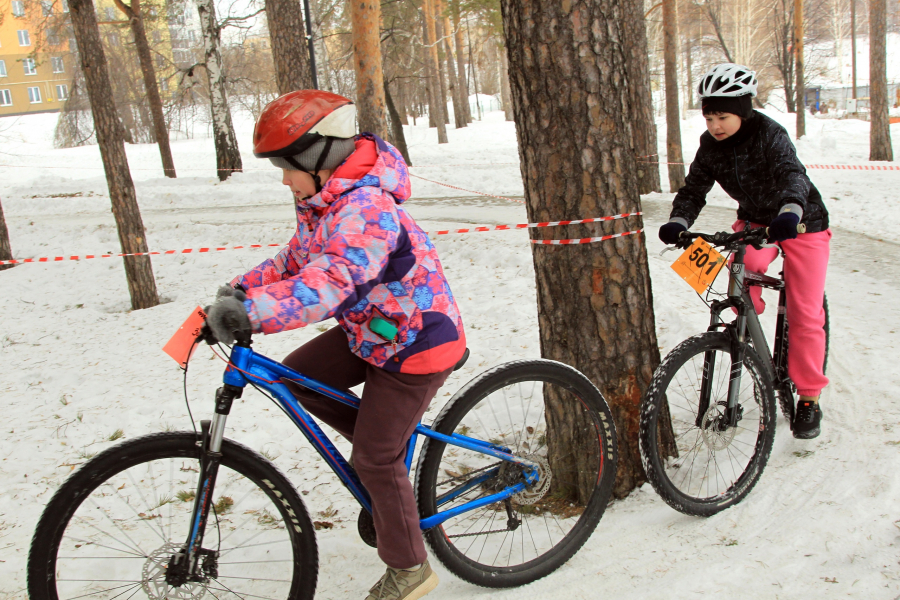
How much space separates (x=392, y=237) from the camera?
6.61 ft

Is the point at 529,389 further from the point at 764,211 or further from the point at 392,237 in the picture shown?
the point at 764,211

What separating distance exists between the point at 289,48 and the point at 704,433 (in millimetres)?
8134

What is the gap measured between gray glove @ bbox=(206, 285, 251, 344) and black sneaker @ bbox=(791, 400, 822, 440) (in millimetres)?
2908

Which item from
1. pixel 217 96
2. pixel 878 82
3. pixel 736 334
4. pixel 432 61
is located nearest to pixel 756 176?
pixel 736 334

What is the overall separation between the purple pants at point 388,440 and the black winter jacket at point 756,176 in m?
1.82

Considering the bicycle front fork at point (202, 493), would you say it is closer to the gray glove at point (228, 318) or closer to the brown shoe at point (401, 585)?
the gray glove at point (228, 318)

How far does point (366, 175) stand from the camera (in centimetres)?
209

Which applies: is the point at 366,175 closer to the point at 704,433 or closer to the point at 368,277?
the point at 368,277

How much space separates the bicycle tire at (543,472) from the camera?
2.47 m

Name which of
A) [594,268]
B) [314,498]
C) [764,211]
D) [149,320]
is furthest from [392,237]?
[149,320]

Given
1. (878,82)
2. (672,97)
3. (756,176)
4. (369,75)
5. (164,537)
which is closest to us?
(164,537)

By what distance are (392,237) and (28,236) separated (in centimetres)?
1322

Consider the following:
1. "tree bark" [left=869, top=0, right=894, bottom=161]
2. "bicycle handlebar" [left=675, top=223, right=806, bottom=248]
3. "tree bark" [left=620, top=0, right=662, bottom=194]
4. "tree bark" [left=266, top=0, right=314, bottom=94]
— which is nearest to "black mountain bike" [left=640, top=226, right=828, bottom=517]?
"bicycle handlebar" [left=675, top=223, right=806, bottom=248]

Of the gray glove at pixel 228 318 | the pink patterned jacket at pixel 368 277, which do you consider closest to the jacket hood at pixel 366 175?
the pink patterned jacket at pixel 368 277
